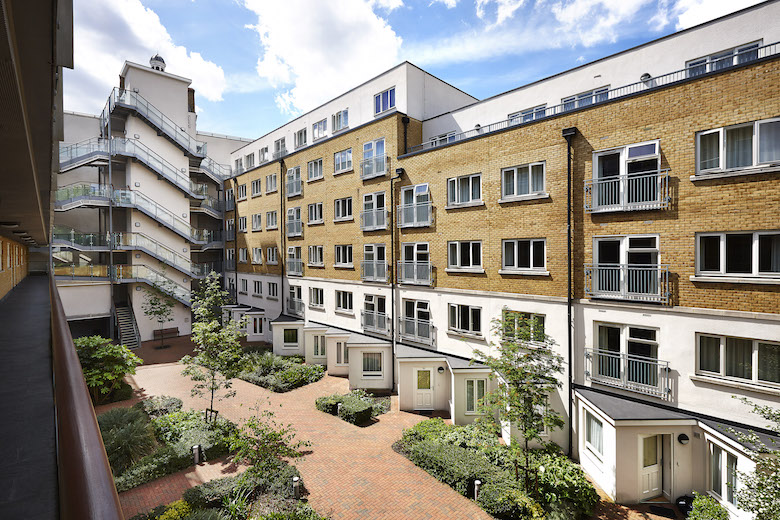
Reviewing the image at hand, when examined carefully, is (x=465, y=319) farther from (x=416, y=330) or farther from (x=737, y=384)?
(x=737, y=384)

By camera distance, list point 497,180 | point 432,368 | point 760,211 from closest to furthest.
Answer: point 760,211, point 497,180, point 432,368

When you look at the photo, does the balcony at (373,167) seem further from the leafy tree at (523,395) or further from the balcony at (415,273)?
the leafy tree at (523,395)

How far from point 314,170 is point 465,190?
12.7 m

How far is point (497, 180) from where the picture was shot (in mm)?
16016

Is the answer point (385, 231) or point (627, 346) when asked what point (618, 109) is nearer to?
point (627, 346)

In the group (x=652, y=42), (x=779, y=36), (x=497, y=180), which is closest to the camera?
(x=779, y=36)

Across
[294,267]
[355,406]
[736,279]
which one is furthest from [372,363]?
[736,279]

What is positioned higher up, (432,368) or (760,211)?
(760,211)

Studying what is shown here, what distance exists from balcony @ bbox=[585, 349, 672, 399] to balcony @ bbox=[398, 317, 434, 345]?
24.1 ft

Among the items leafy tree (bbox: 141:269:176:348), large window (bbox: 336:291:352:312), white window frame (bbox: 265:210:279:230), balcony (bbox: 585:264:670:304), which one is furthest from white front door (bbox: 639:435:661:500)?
leafy tree (bbox: 141:269:176:348)

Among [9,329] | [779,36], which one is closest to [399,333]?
[9,329]

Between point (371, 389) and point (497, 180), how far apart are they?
12331mm

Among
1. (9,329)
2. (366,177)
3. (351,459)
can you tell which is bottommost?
(351,459)

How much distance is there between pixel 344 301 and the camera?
24.0 metres
